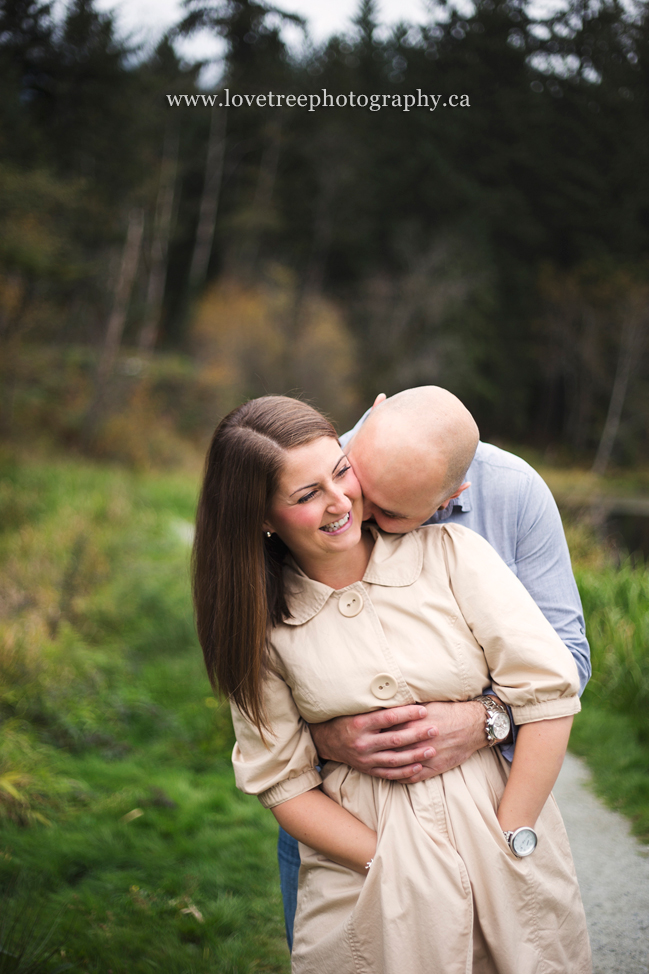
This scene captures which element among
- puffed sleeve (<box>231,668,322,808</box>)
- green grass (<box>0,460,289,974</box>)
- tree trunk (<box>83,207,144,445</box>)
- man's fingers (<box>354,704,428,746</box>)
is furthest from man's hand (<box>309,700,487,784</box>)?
A: tree trunk (<box>83,207,144,445</box>)

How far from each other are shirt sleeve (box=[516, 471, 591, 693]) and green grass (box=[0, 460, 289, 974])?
1759mm

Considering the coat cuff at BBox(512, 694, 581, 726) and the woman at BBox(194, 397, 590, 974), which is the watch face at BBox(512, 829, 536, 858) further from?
the coat cuff at BBox(512, 694, 581, 726)

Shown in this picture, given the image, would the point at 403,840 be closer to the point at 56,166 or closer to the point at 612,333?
the point at 56,166

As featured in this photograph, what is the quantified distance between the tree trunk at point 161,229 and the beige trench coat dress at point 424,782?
2067 centimetres

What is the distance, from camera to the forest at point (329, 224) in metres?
9.55

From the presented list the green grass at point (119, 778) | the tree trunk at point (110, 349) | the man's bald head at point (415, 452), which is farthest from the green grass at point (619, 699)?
the tree trunk at point (110, 349)

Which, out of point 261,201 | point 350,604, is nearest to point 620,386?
point 261,201

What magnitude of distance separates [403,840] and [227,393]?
1745 centimetres

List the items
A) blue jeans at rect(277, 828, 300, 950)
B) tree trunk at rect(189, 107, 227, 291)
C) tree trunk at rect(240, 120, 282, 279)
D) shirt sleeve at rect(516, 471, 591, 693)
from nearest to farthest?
shirt sleeve at rect(516, 471, 591, 693), blue jeans at rect(277, 828, 300, 950), tree trunk at rect(189, 107, 227, 291), tree trunk at rect(240, 120, 282, 279)

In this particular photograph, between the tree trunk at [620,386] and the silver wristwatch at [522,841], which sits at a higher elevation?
the tree trunk at [620,386]

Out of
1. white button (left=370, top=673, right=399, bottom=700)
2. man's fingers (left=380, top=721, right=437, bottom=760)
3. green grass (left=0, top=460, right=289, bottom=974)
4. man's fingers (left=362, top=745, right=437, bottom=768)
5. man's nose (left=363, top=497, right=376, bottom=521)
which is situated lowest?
green grass (left=0, top=460, right=289, bottom=974)

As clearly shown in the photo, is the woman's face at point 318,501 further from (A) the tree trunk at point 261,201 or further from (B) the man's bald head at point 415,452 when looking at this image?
(A) the tree trunk at point 261,201

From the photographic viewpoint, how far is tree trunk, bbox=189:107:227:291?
23.7 m

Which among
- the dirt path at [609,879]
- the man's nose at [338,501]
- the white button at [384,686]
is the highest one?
the man's nose at [338,501]
